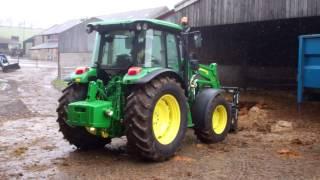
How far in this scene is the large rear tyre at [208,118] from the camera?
27.7 ft

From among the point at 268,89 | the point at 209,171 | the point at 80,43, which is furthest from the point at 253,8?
the point at 80,43

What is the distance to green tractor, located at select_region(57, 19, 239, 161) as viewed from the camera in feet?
22.6

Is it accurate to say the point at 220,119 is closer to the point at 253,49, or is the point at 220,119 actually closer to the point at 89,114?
the point at 89,114

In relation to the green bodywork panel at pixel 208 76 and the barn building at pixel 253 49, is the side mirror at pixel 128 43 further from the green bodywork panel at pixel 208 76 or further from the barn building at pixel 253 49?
the barn building at pixel 253 49

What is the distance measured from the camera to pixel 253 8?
1385cm

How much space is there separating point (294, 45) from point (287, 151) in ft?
41.6

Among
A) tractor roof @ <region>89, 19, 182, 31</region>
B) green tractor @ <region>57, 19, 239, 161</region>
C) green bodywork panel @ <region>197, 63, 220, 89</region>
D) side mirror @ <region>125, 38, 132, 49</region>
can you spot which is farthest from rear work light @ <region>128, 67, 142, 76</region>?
green bodywork panel @ <region>197, 63, 220, 89</region>

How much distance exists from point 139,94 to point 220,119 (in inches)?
112

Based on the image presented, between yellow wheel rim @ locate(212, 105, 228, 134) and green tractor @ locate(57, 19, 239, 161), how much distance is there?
0.30 metres

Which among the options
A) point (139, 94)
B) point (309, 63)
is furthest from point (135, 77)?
point (309, 63)

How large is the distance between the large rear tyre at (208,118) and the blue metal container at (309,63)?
251cm

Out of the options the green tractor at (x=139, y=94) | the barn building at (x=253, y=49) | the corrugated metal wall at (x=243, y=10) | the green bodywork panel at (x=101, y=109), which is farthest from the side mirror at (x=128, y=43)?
the barn building at (x=253, y=49)

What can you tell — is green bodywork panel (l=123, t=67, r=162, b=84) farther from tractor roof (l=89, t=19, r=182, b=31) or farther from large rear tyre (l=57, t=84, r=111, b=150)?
large rear tyre (l=57, t=84, r=111, b=150)

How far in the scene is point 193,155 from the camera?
7719 mm
